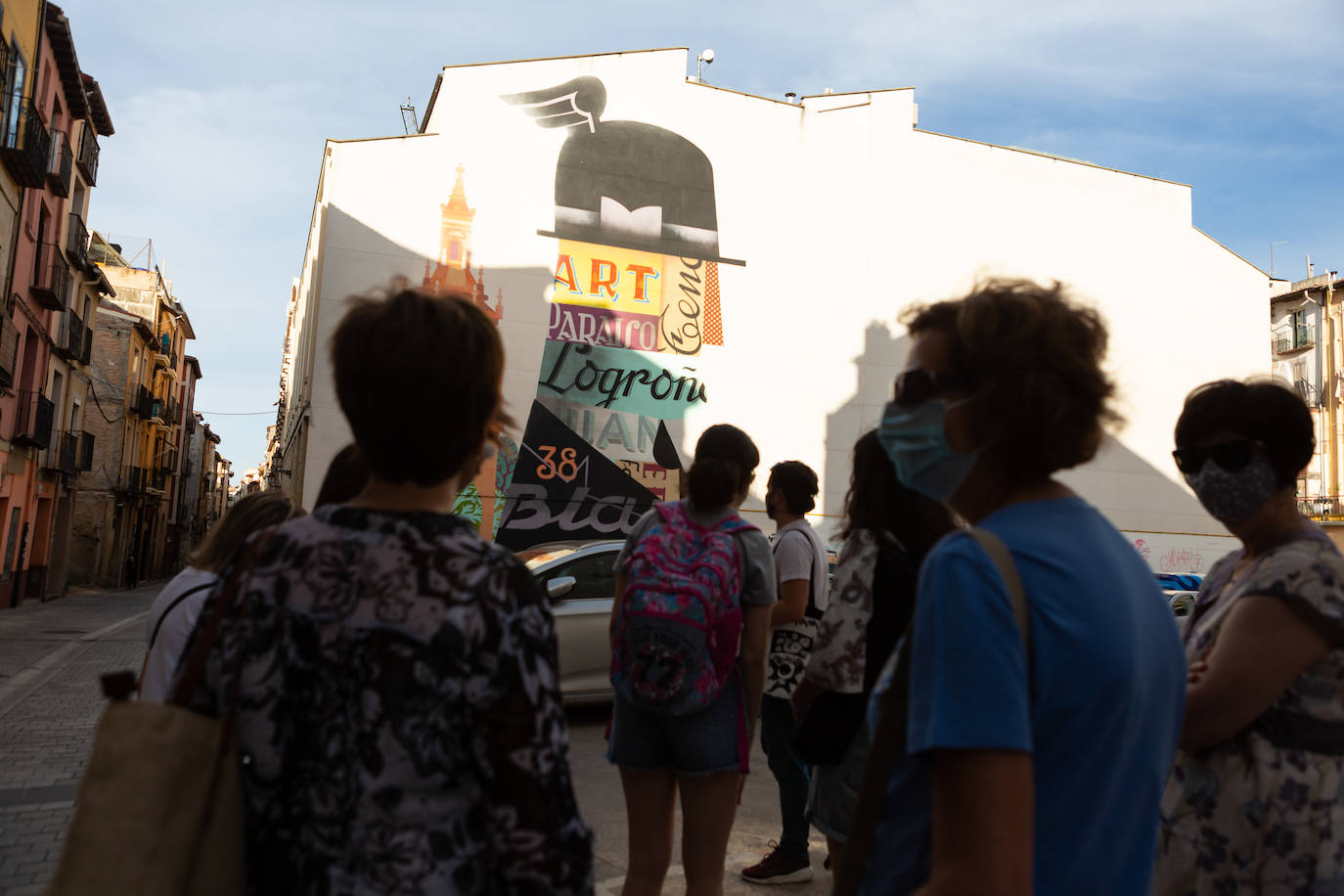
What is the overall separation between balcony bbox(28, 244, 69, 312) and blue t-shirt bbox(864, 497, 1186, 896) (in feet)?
93.2

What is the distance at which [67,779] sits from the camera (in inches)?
270

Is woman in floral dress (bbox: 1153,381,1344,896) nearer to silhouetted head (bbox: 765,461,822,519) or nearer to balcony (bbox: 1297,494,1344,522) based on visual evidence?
silhouetted head (bbox: 765,461,822,519)

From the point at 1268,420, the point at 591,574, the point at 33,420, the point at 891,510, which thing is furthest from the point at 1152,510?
the point at 33,420

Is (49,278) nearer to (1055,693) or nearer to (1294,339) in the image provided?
(1055,693)

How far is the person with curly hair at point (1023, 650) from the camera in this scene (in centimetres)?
122

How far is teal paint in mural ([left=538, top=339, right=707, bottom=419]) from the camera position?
960 inches

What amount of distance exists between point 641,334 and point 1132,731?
24077 mm

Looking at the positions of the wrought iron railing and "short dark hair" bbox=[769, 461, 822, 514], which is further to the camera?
the wrought iron railing

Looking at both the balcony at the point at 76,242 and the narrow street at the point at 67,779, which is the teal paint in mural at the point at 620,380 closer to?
the narrow street at the point at 67,779

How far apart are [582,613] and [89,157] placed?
27.8m

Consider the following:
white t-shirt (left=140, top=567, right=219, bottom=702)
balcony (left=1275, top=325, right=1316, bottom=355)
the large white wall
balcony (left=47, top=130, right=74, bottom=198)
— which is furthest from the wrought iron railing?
balcony (left=1275, top=325, right=1316, bottom=355)

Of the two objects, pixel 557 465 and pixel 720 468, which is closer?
pixel 720 468

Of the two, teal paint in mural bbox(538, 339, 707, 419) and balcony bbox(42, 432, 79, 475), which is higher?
teal paint in mural bbox(538, 339, 707, 419)

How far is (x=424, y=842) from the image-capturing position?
1.40 metres
